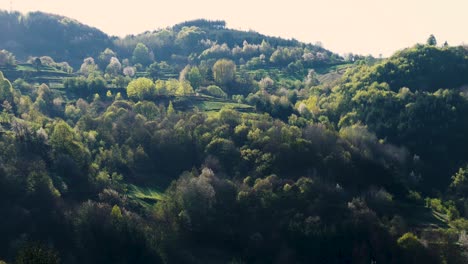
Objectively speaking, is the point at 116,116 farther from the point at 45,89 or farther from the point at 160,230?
the point at 160,230

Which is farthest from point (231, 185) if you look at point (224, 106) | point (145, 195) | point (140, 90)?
point (140, 90)

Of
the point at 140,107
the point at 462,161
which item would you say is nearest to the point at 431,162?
the point at 462,161

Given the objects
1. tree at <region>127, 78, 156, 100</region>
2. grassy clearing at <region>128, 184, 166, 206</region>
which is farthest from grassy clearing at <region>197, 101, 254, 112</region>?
grassy clearing at <region>128, 184, 166, 206</region>

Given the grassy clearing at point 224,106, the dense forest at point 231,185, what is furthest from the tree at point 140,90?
the grassy clearing at point 224,106

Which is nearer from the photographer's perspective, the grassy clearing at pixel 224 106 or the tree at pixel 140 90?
the grassy clearing at pixel 224 106

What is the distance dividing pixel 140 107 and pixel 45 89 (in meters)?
46.2

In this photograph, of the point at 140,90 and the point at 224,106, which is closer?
the point at 140,90

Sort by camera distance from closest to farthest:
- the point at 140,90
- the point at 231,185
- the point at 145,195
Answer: the point at 231,185, the point at 145,195, the point at 140,90

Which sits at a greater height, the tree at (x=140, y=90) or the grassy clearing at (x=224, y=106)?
the tree at (x=140, y=90)

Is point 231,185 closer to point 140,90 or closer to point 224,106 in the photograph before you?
point 224,106

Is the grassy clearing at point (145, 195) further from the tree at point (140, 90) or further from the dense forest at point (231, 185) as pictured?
the tree at point (140, 90)

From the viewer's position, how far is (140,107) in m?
170

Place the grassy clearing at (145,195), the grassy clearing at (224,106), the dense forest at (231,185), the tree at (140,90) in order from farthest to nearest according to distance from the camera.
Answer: the tree at (140,90) < the grassy clearing at (224,106) < the grassy clearing at (145,195) < the dense forest at (231,185)

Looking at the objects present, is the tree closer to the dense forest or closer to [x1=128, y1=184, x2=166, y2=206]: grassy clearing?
the dense forest
